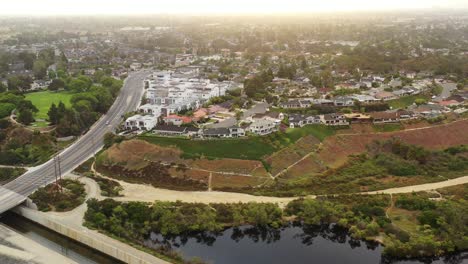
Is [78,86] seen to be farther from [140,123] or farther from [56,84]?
[140,123]

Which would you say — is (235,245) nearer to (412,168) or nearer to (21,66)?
(412,168)

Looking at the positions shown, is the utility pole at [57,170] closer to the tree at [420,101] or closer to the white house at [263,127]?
the white house at [263,127]

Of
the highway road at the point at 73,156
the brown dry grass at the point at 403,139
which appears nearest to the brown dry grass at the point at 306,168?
the brown dry grass at the point at 403,139

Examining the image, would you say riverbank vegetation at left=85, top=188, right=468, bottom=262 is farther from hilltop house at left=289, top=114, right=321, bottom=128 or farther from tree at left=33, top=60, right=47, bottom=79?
tree at left=33, top=60, right=47, bottom=79

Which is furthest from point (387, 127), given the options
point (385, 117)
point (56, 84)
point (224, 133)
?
point (56, 84)

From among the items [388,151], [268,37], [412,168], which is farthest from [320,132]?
[268,37]

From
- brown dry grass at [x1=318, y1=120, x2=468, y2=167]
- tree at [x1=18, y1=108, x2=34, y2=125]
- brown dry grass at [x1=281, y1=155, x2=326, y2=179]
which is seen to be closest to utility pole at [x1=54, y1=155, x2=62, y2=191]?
tree at [x1=18, y1=108, x2=34, y2=125]
